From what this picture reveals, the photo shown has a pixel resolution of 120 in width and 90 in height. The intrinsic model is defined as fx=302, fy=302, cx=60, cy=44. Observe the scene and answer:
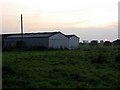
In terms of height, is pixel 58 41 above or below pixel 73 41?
below

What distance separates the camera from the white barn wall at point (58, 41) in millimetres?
59188

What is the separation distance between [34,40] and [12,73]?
4566 cm

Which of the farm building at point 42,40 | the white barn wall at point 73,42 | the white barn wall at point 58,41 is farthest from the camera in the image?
the white barn wall at point 73,42

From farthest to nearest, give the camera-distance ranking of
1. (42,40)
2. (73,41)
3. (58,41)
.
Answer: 1. (73,41)
2. (58,41)
3. (42,40)

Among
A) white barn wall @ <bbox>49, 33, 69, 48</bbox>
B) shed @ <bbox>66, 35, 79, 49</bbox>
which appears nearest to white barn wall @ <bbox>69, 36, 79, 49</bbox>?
shed @ <bbox>66, 35, 79, 49</bbox>

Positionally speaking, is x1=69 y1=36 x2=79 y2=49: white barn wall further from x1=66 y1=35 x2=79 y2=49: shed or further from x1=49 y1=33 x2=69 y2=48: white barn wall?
x1=49 y1=33 x2=69 y2=48: white barn wall

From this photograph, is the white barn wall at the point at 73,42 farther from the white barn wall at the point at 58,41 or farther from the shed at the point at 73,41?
the white barn wall at the point at 58,41

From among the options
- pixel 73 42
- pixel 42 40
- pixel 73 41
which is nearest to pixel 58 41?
pixel 42 40

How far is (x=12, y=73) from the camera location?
1423 cm

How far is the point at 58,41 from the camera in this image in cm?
6228

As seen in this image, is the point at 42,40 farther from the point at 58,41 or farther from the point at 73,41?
the point at 73,41

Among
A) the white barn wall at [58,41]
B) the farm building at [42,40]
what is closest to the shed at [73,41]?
the farm building at [42,40]

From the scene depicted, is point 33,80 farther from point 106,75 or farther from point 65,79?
point 106,75

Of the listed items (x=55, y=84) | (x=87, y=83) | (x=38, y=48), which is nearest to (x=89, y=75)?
(x=87, y=83)
